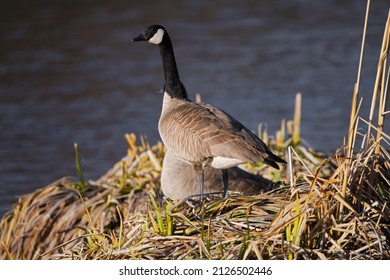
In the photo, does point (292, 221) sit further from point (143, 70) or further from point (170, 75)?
point (143, 70)

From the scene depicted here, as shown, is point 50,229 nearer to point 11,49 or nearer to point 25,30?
point 11,49

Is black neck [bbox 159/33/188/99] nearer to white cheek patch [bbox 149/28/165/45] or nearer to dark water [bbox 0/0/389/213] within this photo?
white cheek patch [bbox 149/28/165/45]

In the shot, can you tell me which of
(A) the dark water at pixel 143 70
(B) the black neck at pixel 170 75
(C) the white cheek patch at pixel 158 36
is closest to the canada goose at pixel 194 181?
(B) the black neck at pixel 170 75

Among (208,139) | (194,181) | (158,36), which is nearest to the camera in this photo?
(208,139)

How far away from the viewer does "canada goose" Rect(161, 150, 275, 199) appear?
607cm

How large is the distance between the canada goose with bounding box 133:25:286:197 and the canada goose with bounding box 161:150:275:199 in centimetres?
50

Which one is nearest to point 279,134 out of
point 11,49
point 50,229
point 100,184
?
point 100,184

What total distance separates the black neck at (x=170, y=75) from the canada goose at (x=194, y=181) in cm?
46

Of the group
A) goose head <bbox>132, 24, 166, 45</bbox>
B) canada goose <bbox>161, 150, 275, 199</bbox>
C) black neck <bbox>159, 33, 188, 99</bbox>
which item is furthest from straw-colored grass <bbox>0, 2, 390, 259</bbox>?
goose head <bbox>132, 24, 166, 45</bbox>

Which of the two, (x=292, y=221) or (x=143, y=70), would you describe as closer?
(x=292, y=221)

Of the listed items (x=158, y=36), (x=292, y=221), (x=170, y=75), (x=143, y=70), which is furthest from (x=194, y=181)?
(x=143, y=70)

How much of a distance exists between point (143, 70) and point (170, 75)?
5920mm

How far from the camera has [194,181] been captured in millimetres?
6109

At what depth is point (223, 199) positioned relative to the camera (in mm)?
4648
